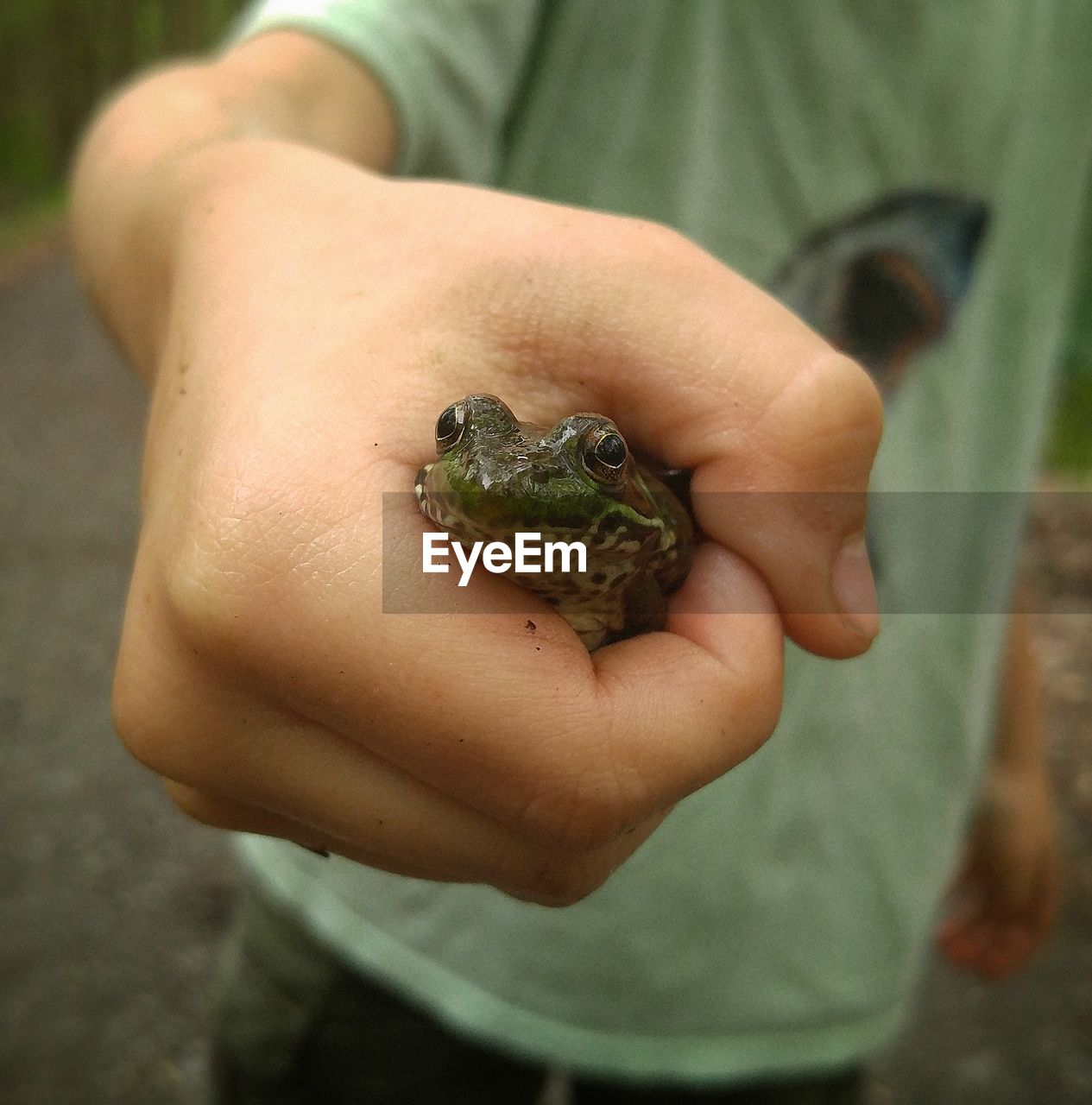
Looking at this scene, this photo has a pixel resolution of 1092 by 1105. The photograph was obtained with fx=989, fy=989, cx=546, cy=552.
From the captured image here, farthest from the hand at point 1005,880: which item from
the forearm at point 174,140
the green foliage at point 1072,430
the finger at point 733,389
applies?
the green foliage at point 1072,430

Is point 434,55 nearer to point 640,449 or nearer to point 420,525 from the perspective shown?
point 640,449

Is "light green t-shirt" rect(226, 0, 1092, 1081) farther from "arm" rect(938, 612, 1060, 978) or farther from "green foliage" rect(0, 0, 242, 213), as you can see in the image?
"green foliage" rect(0, 0, 242, 213)

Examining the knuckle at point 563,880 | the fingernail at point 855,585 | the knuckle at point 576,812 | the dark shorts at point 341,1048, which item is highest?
the fingernail at point 855,585

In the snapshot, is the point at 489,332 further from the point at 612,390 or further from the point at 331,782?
the point at 331,782

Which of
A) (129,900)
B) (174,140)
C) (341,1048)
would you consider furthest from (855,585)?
(129,900)

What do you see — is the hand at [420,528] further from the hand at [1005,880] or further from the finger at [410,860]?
the hand at [1005,880]
